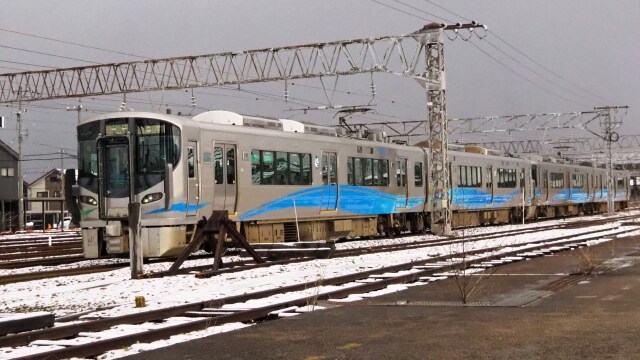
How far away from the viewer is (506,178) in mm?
43844

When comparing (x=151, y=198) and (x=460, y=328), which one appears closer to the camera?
(x=460, y=328)

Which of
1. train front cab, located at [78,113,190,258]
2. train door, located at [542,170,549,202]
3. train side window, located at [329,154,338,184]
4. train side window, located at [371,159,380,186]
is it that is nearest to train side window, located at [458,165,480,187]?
train side window, located at [371,159,380,186]

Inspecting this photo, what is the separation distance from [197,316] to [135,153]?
391 inches

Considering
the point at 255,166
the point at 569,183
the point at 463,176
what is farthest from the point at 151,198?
the point at 569,183

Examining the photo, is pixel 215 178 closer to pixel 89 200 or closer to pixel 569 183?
pixel 89 200

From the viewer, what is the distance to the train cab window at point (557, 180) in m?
51.5

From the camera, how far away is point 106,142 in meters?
19.8

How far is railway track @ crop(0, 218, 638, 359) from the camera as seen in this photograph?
812 centimetres

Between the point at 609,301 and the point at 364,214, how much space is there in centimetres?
1805

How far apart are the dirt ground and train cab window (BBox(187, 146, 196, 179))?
8.18 m

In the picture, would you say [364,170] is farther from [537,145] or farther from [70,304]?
[537,145]

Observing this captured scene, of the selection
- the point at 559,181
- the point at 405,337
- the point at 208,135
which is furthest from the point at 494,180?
the point at 405,337

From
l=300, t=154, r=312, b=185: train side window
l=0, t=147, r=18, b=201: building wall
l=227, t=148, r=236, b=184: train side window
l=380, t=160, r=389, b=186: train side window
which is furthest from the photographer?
l=0, t=147, r=18, b=201: building wall

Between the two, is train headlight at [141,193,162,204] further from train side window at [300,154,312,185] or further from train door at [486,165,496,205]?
train door at [486,165,496,205]
